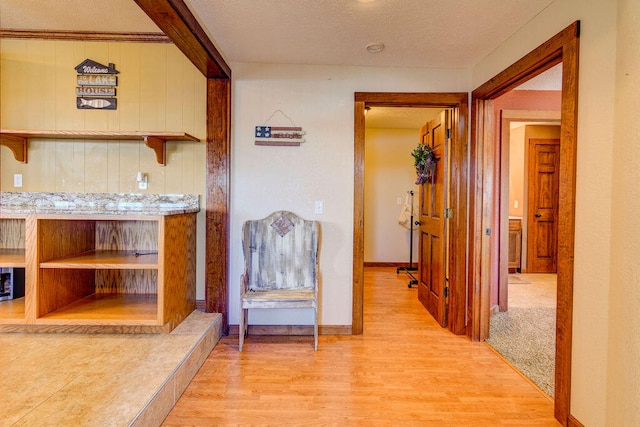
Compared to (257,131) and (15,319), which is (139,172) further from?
(15,319)

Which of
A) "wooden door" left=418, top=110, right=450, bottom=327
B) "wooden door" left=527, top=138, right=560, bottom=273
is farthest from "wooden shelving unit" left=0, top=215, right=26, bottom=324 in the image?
"wooden door" left=527, top=138, right=560, bottom=273

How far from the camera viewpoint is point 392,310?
139 inches

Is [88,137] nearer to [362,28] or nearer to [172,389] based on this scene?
[172,389]

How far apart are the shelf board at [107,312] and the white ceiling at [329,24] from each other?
211cm

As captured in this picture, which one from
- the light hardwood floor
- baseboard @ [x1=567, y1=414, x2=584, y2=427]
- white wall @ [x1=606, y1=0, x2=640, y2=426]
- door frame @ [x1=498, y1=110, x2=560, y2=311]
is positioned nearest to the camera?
white wall @ [x1=606, y1=0, x2=640, y2=426]

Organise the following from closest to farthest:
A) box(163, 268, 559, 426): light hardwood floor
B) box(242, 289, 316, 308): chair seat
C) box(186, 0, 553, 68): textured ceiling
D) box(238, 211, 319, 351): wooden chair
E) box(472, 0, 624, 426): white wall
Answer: box(472, 0, 624, 426): white wall
box(163, 268, 559, 426): light hardwood floor
box(186, 0, 553, 68): textured ceiling
box(242, 289, 316, 308): chair seat
box(238, 211, 319, 351): wooden chair

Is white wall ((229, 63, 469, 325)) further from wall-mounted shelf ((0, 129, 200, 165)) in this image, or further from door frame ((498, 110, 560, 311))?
door frame ((498, 110, 560, 311))

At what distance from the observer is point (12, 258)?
231 cm

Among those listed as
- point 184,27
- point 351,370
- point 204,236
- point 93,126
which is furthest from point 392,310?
point 93,126

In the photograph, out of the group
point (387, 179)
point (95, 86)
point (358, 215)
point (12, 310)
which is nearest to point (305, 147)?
point (358, 215)

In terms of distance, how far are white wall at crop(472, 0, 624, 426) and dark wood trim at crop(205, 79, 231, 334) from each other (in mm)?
2426

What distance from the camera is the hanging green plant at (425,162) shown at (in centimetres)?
346

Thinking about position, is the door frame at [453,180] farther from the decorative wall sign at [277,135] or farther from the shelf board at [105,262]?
the shelf board at [105,262]

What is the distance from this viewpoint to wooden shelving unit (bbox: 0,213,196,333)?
7.29ft
